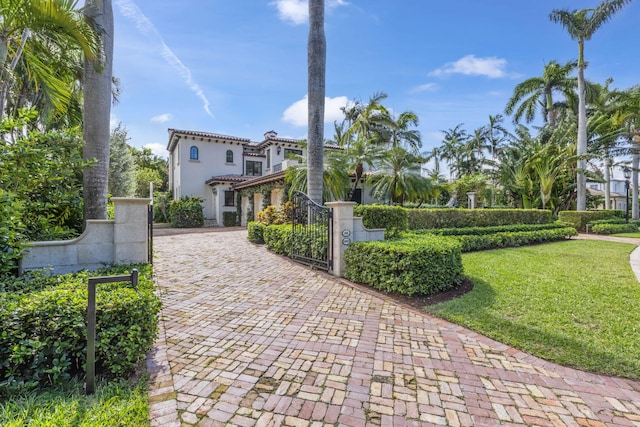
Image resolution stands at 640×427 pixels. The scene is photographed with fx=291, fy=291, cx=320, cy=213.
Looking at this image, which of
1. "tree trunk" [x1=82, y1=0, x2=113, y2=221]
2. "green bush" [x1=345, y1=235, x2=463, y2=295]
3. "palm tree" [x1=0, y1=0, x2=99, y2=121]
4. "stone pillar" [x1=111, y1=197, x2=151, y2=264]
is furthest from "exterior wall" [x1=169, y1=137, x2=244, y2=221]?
"stone pillar" [x1=111, y1=197, x2=151, y2=264]

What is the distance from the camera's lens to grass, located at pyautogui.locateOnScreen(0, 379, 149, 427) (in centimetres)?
194

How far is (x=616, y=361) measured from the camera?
3.20 metres

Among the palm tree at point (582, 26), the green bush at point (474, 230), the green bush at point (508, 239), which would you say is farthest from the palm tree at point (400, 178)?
the palm tree at point (582, 26)

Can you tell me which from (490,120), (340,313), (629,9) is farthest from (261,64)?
(490,120)

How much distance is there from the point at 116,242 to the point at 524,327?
5.98 m

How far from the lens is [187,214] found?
2166 centimetres

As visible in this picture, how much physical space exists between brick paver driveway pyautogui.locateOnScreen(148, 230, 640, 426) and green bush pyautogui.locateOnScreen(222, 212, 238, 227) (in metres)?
18.3

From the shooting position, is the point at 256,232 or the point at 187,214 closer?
the point at 256,232

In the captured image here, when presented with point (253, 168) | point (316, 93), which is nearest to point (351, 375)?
point (316, 93)

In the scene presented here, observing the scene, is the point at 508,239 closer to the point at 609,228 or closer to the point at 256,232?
the point at 609,228

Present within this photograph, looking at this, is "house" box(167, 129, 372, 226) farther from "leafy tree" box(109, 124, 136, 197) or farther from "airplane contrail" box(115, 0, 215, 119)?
"airplane contrail" box(115, 0, 215, 119)

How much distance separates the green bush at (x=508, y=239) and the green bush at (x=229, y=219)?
661 inches

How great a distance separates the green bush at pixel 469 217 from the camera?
494 inches

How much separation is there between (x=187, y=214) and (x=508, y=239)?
20124 millimetres
